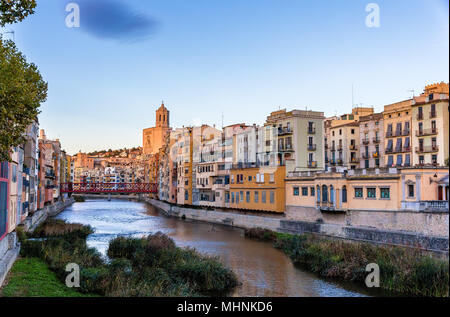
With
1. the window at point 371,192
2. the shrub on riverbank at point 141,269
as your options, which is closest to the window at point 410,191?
the window at point 371,192

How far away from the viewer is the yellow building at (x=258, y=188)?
44.6 metres

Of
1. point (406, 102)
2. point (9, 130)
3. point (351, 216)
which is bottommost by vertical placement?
point (351, 216)

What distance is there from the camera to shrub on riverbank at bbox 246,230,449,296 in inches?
722

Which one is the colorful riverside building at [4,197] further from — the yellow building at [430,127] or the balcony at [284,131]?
the yellow building at [430,127]

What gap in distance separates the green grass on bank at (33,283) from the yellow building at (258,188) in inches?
1063

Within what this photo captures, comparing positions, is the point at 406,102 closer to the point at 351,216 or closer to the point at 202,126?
the point at 351,216

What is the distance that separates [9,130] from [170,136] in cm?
7165

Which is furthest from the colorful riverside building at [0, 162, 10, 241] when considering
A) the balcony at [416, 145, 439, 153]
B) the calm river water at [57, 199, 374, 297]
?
the balcony at [416, 145, 439, 153]

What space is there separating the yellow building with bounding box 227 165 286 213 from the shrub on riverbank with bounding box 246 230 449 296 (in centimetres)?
1282

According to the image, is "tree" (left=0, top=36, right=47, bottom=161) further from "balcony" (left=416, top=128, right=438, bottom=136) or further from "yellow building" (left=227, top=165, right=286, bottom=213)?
"balcony" (left=416, top=128, right=438, bottom=136)

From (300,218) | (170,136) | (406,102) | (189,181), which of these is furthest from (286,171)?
(170,136)

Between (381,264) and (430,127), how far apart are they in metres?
26.6

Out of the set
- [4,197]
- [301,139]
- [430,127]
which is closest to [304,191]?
[301,139]

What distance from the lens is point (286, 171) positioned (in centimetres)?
4516
